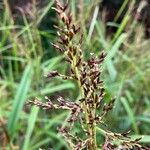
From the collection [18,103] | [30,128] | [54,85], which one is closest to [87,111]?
[18,103]

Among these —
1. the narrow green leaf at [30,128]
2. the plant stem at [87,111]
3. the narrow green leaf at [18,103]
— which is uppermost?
the plant stem at [87,111]

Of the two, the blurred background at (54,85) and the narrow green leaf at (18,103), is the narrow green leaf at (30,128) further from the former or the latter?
the narrow green leaf at (18,103)

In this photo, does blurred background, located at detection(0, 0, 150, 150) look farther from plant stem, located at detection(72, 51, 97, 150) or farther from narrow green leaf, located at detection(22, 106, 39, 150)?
plant stem, located at detection(72, 51, 97, 150)

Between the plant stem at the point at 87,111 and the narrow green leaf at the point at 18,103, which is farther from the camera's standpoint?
the narrow green leaf at the point at 18,103

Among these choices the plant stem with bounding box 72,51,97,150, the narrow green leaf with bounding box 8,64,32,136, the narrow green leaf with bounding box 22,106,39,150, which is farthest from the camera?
the narrow green leaf with bounding box 22,106,39,150

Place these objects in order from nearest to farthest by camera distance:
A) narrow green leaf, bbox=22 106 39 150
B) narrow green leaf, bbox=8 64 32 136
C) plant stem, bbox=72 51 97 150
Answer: plant stem, bbox=72 51 97 150, narrow green leaf, bbox=8 64 32 136, narrow green leaf, bbox=22 106 39 150

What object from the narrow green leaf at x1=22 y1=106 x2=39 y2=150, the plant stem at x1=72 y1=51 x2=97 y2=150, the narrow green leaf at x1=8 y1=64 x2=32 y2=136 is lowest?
the narrow green leaf at x1=22 y1=106 x2=39 y2=150

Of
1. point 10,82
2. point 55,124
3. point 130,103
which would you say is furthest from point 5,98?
point 130,103

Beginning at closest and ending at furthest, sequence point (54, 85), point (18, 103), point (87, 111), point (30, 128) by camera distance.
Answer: point (87, 111), point (18, 103), point (30, 128), point (54, 85)

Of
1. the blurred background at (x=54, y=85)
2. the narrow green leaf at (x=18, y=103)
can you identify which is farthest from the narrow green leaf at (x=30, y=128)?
the narrow green leaf at (x=18, y=103)

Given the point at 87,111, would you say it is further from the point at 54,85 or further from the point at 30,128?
the point at 54,85

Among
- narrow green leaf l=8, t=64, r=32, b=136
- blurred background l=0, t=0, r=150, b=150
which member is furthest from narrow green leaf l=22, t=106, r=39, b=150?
narrow green leaf l=8, t=64, r=32, b=136
